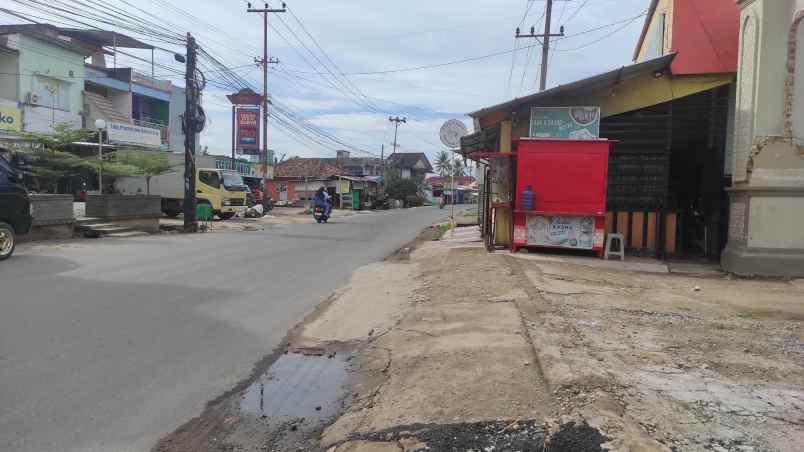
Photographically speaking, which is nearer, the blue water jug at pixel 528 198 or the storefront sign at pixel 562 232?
the blue water jug at pixel 528 198

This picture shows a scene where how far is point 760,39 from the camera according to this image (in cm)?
1034

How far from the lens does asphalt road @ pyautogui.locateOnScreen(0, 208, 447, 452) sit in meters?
4.03

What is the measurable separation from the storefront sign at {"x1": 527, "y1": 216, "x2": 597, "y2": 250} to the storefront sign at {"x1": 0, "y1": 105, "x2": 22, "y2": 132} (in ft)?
73.9

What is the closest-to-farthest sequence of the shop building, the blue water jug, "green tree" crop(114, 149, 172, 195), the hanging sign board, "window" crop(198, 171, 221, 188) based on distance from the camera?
the blue water jug
the hanging sign board
the shop building
"green tree" crop(114, 149, 172, 195)
"window" crop(198, 171, 221, 188)

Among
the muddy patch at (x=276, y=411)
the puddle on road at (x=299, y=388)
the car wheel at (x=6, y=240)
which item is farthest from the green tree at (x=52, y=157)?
the muddy patch at (x=276, y=411)

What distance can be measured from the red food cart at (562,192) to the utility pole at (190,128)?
1329 cm

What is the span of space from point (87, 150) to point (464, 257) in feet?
70.9

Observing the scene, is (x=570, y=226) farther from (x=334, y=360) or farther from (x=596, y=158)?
(x=334, y=360)

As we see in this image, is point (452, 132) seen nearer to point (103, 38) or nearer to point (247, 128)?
point (103, 38)

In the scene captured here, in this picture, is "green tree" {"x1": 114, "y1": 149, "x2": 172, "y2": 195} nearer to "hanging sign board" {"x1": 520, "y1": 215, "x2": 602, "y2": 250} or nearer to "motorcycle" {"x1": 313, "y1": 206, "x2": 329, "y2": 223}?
"motorcycle" {"x1": 313, "y1": 206, "x2": 329, "y2": 223}

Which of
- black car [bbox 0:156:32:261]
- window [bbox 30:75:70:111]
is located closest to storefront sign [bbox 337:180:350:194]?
window [bbox 30:75:70:111]

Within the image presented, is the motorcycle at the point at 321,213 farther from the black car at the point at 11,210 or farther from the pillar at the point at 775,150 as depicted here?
the pillar at the point at 775,150

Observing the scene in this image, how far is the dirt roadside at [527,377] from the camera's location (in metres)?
3.37

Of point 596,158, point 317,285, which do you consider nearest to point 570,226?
point 596,158
